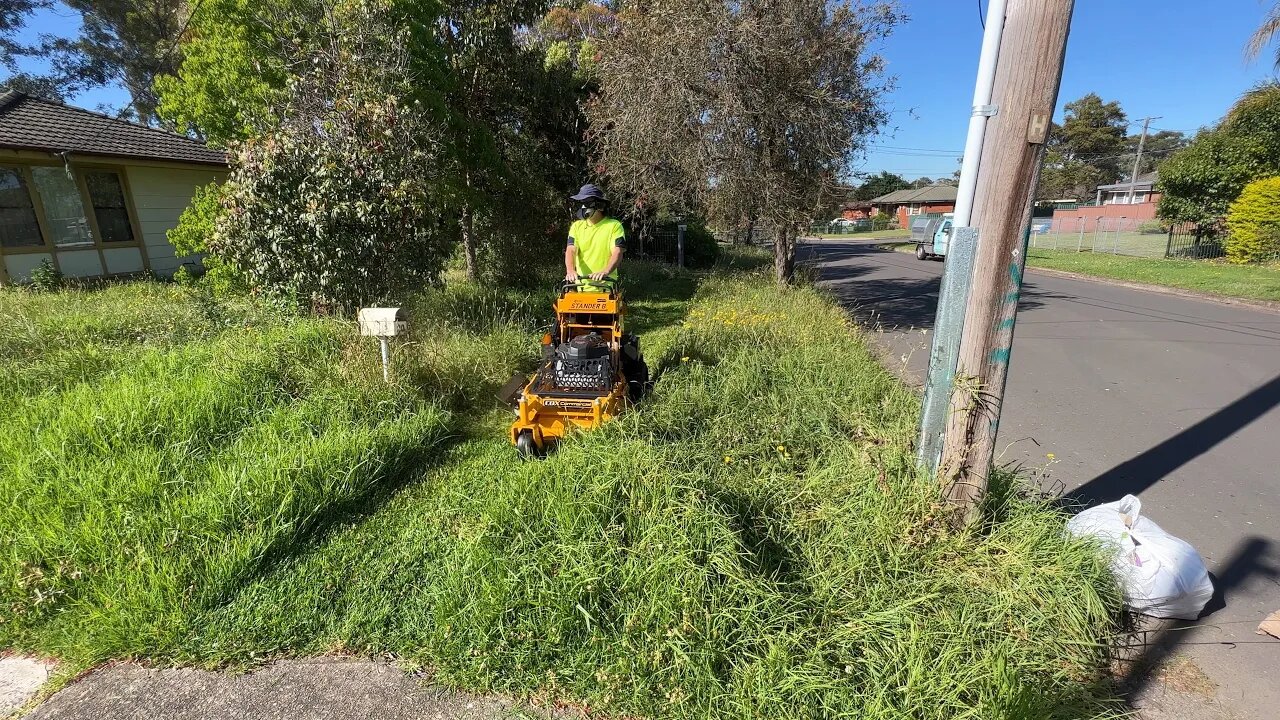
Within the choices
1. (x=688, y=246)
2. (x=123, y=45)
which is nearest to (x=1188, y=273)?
(x=688, y=246)

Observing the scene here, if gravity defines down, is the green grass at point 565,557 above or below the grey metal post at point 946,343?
below

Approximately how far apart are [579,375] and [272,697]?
2505mm

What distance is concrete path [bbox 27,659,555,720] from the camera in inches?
88.7

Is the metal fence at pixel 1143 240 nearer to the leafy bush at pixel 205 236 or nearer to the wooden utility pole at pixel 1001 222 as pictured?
the wooden utility pole at pixel 1001 222

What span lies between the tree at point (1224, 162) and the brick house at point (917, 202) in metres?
34.6

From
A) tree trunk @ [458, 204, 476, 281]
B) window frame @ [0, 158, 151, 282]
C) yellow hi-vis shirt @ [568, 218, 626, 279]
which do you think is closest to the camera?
yellow hi-vis shirt @ [568, 218, 626, 279]

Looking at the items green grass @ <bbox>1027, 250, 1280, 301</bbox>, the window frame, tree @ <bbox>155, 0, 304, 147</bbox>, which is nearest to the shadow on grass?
tree @ <bbox>155, 0, 304, 147</bbox>

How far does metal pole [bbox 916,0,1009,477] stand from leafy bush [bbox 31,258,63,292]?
1326 cm

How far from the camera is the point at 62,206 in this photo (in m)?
11.1

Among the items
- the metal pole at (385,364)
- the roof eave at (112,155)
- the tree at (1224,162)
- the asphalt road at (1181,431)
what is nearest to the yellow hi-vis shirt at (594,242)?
the metal pole at (385,364)

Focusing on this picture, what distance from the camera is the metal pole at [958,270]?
Answer: 2.53 meters

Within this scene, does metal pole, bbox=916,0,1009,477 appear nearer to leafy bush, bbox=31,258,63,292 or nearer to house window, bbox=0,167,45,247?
leafy bush, bbox=31,258,63,292

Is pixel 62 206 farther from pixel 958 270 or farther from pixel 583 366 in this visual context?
pixel 958 270

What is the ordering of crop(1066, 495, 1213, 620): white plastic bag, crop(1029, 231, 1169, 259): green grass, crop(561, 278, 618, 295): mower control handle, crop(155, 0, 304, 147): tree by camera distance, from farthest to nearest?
crop(1029, 231, 1169, 259): green grass, crop(155, 0, 304, 147): tree, crop(561, 278, 618, 295): mower control handle, crop(1066, 495, 1213, 620): white plastic bag
